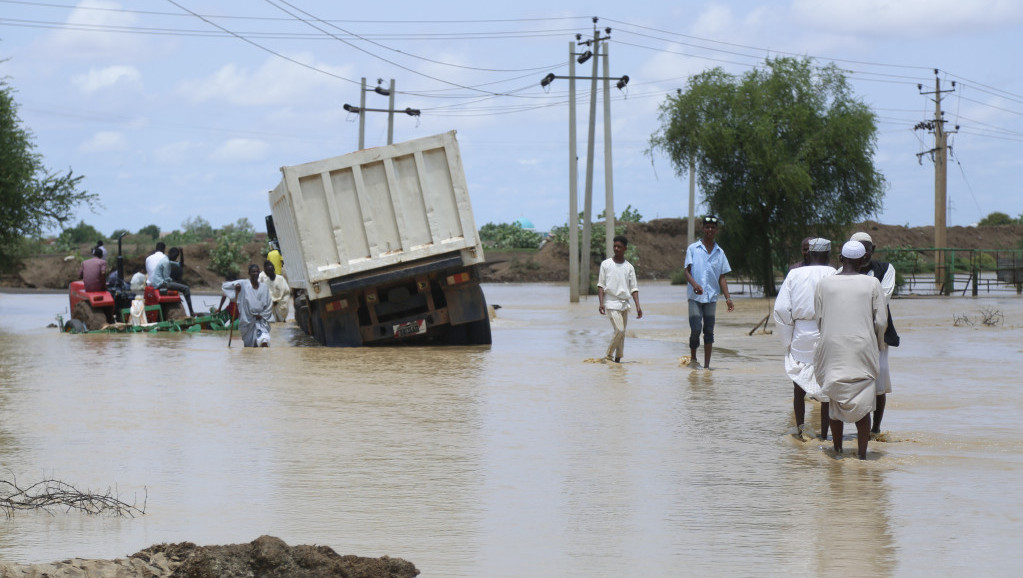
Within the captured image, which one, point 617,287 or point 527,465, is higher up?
point 617,287

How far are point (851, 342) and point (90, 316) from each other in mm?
18374

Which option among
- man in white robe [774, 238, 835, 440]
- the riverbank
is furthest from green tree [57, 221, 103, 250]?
man in white robe [774, 238, 835, 440]

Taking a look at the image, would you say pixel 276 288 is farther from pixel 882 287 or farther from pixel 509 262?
pixel 509 262

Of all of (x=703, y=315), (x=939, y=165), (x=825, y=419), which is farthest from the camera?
(x=939, y=165)

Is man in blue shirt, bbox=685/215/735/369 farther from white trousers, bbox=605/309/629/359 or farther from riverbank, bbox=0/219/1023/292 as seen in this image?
riverbank, bbox=0/219/1023/292

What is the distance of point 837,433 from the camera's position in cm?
888

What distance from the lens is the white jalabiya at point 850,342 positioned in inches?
336

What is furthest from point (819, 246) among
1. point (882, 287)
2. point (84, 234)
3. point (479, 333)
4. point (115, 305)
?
point (84, 234)

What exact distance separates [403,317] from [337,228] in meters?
2.00

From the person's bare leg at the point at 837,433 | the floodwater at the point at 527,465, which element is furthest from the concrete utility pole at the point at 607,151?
the person's bare leg at the point at 837,433

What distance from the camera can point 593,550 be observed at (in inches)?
241

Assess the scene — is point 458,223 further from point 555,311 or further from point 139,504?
point 555,311

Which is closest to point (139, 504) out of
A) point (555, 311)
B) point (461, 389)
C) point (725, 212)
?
point (461, 389)

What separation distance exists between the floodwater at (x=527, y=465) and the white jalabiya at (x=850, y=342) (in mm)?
486
